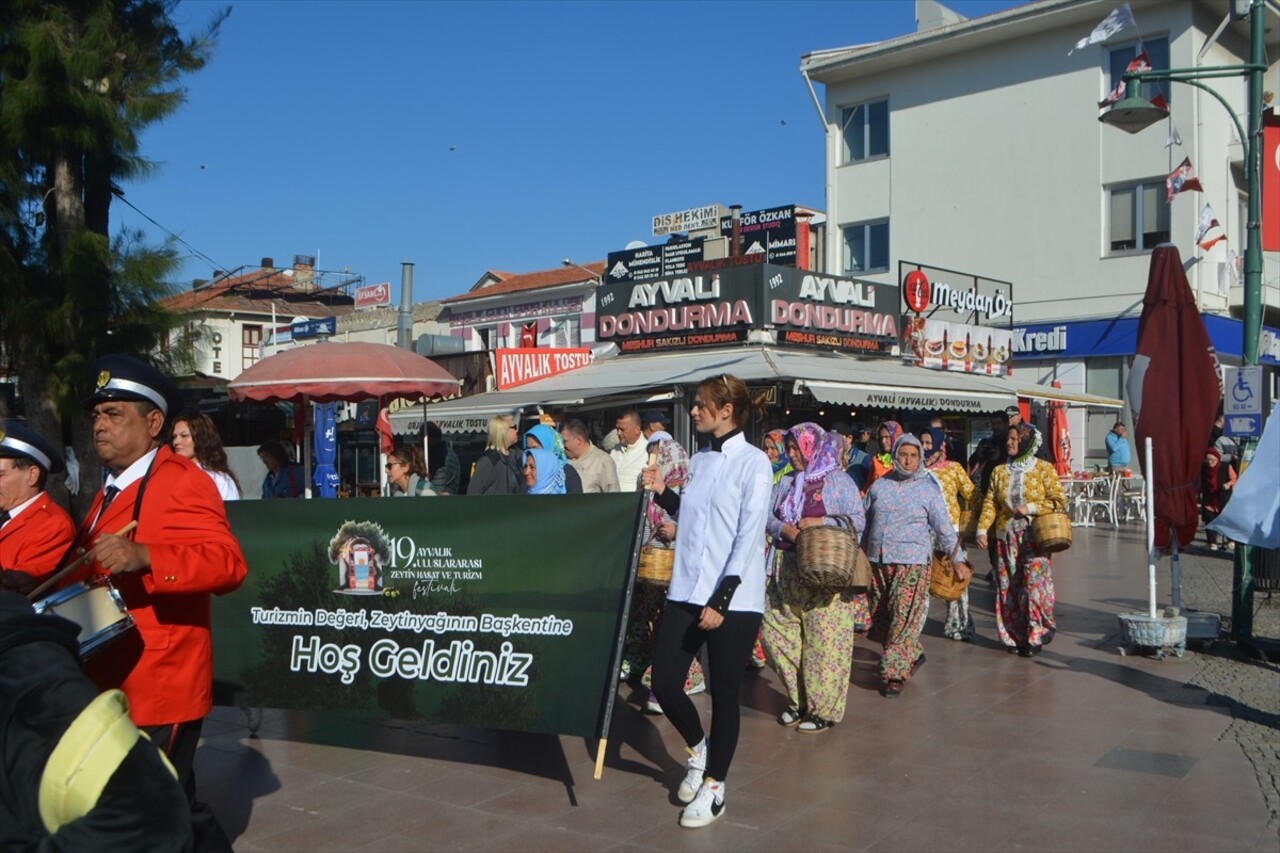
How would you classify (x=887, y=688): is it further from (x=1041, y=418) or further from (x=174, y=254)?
(x=1041, y=418)

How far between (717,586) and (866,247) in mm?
27646

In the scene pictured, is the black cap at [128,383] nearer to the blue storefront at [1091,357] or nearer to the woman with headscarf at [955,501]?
the woman with headscarf at [955,501]

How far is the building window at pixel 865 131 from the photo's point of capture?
1227 inches

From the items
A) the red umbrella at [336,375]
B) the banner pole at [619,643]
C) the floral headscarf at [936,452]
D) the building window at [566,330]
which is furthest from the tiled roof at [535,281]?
the banner pole at [619,643]

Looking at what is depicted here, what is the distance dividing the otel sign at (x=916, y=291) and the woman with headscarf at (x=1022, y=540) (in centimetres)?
1128

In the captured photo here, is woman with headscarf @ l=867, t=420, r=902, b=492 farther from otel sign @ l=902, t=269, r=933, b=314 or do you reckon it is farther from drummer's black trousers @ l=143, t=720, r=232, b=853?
otel sign @ l=902, t=269, r=933, b=314

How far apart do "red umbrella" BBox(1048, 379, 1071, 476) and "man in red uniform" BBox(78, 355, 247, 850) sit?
780 inches

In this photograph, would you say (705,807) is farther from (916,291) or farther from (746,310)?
(916,291)

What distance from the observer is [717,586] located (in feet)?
16.2

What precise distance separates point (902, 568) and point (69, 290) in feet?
35.3

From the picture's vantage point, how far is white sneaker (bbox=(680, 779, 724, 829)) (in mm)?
4930

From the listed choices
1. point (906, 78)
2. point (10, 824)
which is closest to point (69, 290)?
point (10, 824)

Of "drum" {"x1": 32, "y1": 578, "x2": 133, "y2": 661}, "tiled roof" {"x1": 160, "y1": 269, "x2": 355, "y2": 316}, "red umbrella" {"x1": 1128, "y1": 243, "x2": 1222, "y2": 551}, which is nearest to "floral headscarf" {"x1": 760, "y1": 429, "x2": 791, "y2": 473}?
"red umbrella" {"x1": 1128, "y1": 243, "x2": 1222, "y2": 551}

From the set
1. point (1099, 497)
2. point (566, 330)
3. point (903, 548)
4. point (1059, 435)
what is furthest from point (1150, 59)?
point (903, 548)
